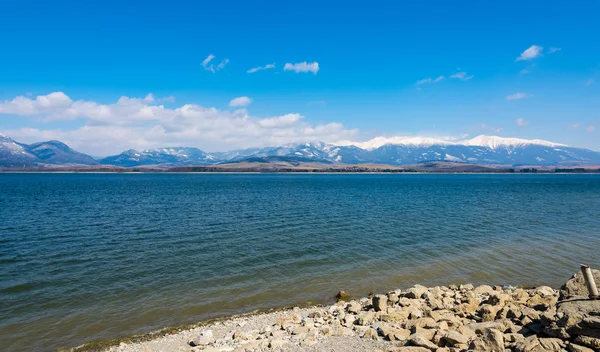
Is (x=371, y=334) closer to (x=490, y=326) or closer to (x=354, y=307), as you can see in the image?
(x=354, y=307)

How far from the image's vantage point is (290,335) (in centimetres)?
1514

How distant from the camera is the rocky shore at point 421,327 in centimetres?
1129

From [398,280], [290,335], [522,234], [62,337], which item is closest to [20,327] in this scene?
[62,337]

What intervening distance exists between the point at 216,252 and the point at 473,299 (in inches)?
864

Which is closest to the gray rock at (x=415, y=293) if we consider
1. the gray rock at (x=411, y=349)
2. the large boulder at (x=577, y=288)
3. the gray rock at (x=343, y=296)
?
the gray rock at (x=343, y=296)

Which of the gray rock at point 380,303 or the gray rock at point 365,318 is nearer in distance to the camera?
the gray rock at point 365,318

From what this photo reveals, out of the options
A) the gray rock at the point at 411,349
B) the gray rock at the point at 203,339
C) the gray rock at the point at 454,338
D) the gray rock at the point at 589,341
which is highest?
the gray rock at the point at 589,341

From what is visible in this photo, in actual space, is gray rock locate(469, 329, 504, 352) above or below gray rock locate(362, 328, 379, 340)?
above

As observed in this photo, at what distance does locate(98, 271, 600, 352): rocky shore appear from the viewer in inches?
444

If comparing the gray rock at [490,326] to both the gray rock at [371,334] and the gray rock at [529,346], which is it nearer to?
the gray rock at [529,346]

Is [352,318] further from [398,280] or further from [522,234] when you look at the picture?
[522,234]

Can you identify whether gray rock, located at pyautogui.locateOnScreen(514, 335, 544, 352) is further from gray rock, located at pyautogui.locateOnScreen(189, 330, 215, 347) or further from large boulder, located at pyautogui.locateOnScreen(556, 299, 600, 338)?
gray rock, located at pyautogui.locateOnScreen(189, 330, 215, 347)

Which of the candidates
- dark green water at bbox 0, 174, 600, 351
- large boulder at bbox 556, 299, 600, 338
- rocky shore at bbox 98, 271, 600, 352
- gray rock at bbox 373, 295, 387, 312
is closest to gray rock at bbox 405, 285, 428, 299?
rocky shore at bbox 98, 271, 600, 352

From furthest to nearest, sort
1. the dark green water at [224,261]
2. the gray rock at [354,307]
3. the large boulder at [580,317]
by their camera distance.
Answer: the dark green water at [224,261], the gray rock at [354,307], the large boulder at [580,317]
